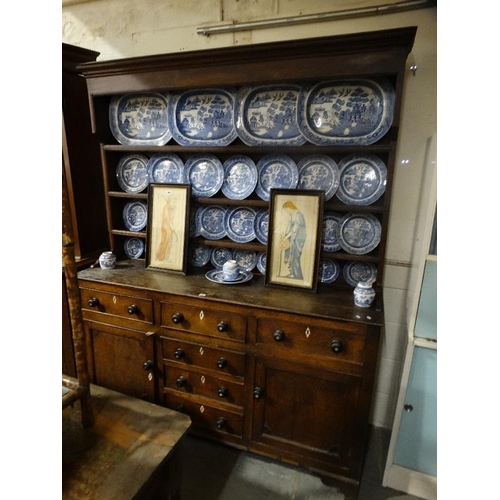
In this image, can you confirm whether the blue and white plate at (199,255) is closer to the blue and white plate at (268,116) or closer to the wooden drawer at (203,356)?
the wooden drawer at (203,356)

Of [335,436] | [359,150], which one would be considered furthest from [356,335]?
[359,150]

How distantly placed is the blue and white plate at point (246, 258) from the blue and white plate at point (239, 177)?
32 centimetres

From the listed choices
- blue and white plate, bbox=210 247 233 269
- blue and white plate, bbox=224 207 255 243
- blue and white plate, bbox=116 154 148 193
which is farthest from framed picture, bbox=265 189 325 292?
blue and white plate, bbox=116 154 148 193

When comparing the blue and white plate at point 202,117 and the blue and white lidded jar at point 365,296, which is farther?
the blue and white plate at point 202,117

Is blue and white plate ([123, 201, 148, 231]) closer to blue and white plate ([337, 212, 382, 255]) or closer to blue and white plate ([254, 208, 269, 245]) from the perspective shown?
blue and white plate ([254, 208, 269, 245])

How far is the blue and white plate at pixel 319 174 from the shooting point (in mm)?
1497

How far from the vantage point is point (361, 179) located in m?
1.47

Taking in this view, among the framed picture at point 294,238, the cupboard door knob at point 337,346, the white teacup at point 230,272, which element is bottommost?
the cupboard door knob at point 337,346

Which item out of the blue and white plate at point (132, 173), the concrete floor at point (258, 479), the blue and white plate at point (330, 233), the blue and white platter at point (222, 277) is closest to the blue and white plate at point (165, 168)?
the blue and white plate at point (132, 173)

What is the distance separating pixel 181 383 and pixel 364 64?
168cm

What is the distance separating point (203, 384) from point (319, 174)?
1.23 m

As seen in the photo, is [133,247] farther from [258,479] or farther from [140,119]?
[258,479]
